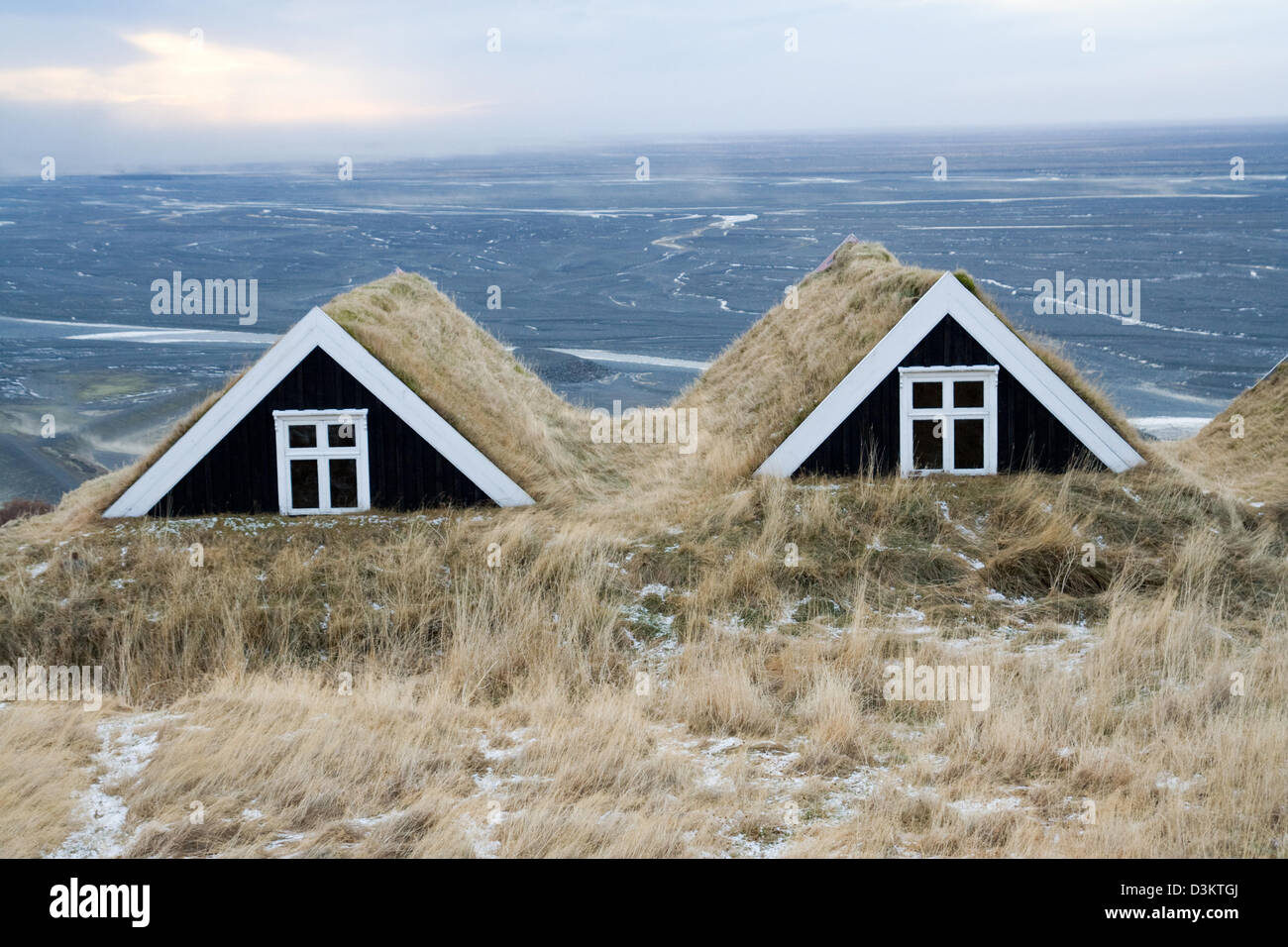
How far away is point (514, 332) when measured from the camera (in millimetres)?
71250

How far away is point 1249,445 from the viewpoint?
22.1 m

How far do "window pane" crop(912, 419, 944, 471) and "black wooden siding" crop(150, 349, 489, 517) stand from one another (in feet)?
20.6

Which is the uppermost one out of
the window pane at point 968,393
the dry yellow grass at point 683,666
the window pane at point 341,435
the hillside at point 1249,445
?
the window pane at point 968,393

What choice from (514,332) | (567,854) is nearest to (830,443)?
(567,854)

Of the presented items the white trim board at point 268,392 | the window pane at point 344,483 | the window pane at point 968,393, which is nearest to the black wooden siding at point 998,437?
the window pane at point 968,393

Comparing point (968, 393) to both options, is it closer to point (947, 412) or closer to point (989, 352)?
point (947, 412)

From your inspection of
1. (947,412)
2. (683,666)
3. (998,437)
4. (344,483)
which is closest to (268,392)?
(344,483)

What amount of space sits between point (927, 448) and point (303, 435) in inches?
332

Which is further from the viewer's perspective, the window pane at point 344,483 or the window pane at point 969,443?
the window pane at point 969,443

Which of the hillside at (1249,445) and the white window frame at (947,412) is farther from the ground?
the white window frame at (947,412)

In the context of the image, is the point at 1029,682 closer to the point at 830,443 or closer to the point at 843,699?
the point at 843,699

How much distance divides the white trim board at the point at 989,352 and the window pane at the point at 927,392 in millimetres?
495

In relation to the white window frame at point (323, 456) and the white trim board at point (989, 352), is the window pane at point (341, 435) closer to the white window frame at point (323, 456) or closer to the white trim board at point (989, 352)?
the white window frame at point (323, 456)

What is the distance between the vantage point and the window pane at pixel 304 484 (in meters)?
16.3
